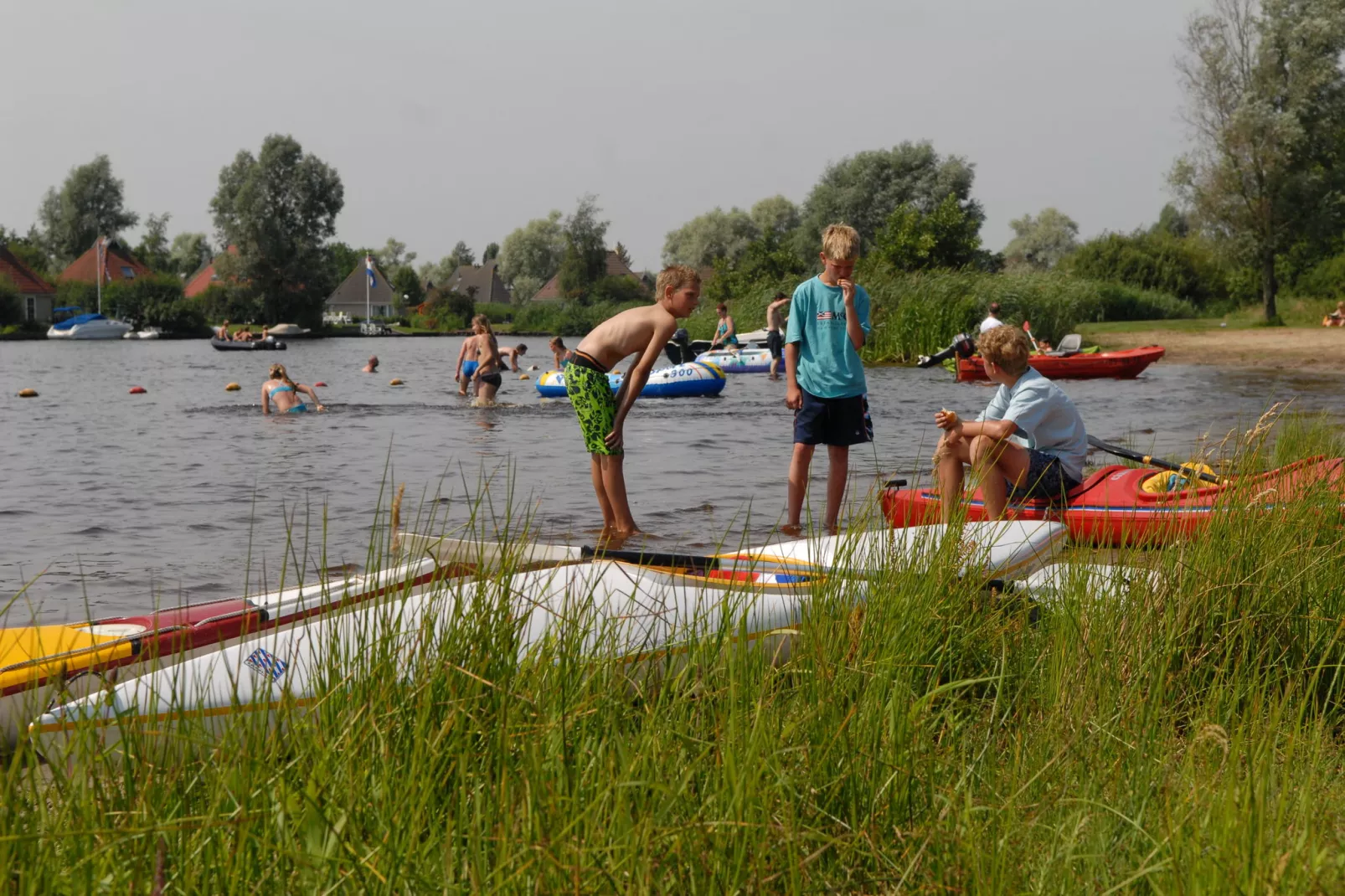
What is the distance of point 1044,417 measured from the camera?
6883 millimetres

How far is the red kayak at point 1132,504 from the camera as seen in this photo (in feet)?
16.4

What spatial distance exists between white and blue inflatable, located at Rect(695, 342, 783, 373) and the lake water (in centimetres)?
42

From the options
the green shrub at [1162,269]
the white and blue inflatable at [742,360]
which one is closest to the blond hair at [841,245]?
the white and blue inflatable at [742,360]

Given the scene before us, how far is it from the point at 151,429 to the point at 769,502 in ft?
37.5

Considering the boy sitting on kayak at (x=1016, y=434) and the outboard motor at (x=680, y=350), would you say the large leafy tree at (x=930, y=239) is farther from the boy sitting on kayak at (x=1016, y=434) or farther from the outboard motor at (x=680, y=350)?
the boy sitting on kayak at (x=1016, y=434)

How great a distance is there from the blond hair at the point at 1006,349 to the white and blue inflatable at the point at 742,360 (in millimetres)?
22190

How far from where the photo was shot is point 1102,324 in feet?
156

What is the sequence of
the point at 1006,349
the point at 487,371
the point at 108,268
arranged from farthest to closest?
the point at 108,268 < the point at 487,371 < the point at 1006,349

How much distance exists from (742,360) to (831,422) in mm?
22009

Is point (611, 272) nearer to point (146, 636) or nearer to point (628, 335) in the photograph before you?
point (628, 335)

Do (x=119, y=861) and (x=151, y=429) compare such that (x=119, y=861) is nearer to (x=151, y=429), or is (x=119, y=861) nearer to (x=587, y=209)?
(x=151, y=429)

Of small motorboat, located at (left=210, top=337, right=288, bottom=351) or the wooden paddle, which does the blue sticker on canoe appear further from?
small motorboat, located at (left=210, top=337, right=288, bottom=351)

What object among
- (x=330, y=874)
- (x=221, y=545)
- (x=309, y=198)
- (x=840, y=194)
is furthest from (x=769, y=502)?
(x=309, y=198)

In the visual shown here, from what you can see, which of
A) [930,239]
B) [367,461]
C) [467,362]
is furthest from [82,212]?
[367,461]
